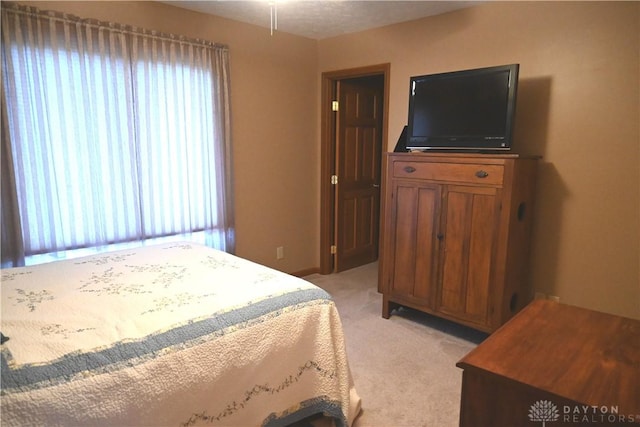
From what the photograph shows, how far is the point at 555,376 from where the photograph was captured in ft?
3.16

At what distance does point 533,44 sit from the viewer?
2738 millimetres

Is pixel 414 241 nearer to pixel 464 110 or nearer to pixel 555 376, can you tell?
pixel 464 110

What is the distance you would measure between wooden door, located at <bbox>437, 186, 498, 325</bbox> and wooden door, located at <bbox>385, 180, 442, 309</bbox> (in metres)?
0.09

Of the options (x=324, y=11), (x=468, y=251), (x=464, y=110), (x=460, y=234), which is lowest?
(x=468, y=251)

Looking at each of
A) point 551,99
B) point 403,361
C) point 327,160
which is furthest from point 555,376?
point 327,160

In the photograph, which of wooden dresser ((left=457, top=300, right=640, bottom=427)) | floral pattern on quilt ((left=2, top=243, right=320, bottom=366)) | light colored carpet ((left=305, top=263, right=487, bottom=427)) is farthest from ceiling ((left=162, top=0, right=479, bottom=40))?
wooden dresser ((left=457, top=300, right=640, bottom=427))

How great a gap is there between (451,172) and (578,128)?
2.84ft

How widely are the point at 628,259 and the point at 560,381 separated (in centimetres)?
208

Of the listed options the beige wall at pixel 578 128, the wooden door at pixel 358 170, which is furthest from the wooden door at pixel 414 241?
the wooden door at pixel 358 170

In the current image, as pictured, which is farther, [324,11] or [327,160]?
[327,160]

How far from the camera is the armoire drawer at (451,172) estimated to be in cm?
251

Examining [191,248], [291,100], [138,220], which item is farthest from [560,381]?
[291,100]

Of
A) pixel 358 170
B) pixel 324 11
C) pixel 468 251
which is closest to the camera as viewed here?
pixel 468 251

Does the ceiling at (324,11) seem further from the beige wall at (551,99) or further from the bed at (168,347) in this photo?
the bed at (168,347)
